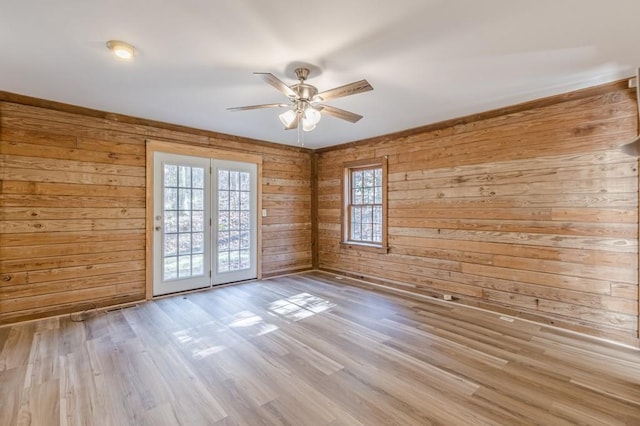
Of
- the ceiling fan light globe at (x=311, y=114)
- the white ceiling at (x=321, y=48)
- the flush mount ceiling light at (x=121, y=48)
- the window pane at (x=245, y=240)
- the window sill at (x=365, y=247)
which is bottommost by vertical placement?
the window sill at (x=365, y=247)

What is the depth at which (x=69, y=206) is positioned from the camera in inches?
146

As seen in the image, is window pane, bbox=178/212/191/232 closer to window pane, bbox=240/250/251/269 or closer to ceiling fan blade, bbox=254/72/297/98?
window pane, bbox=240/250/251/269

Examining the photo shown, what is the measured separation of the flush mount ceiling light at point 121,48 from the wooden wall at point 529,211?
11.9 ft

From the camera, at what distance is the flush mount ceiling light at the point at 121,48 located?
225cm

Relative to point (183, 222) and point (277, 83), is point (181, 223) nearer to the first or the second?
point (183, 222)

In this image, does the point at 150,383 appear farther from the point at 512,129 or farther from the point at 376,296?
the point at 512,129

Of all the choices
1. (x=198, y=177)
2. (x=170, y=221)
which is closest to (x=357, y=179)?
(x=198, y=177)

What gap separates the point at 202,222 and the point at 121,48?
2845 mm

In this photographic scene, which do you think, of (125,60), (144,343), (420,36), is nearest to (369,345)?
(144,343)

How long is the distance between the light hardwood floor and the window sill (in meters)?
1.41

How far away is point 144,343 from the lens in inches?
115

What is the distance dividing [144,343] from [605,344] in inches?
172

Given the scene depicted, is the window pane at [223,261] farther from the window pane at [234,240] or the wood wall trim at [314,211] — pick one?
the wood wall trim at [314,211]

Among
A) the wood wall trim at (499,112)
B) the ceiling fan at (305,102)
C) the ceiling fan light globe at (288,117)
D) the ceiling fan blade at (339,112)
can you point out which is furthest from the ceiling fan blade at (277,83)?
the wood wall trim at (499,112)
